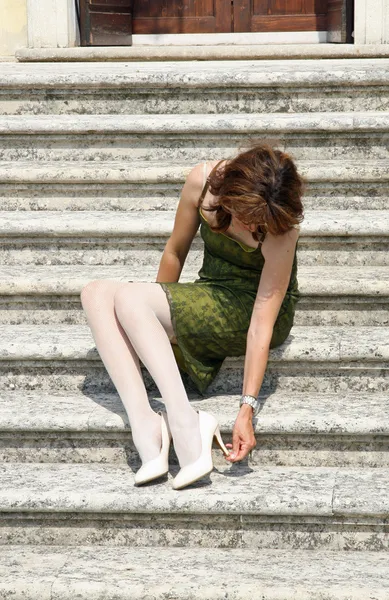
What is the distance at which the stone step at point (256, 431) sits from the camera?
2916 mm

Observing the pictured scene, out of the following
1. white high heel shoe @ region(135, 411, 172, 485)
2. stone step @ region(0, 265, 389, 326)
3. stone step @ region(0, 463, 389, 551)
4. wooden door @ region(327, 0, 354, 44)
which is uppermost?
wooden door @ region(327, 0, 354, 44)

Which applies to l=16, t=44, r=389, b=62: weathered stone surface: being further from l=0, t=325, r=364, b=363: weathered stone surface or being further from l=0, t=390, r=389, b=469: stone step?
l=0, t=390, r=389, b=469: stone step

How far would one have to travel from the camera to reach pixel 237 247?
10.1 ft

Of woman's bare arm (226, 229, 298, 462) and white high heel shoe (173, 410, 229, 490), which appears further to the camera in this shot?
woman's bare arm (226, 229, 298, 462)

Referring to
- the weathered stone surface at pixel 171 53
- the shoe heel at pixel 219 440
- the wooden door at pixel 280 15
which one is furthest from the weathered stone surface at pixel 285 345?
the wooden door at pixel 280 15

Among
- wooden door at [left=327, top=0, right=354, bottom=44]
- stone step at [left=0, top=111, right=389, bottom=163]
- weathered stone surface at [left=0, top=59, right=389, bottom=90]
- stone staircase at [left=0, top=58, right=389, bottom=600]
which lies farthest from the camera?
wooden door at [left=327, top=0, right=354, bottom=44]

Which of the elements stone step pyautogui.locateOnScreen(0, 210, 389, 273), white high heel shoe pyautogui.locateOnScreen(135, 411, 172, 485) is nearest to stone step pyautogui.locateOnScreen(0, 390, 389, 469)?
white high heel shoe pyautogui.locateOnScreen(135, 411, 172, 485)

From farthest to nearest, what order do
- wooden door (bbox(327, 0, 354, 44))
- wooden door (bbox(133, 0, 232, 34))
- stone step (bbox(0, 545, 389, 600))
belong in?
wooden door (bbox(133, 0, 232, 34)), wooden door (bbox(327, 0, 354, 44)), stone step (bbox(0, 545, 389, 600))

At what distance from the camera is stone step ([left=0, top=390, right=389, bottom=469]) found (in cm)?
292

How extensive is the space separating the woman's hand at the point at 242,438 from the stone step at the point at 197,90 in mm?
1963

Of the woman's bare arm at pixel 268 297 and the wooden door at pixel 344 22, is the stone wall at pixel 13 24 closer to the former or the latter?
the wooden door at pixel 344 22

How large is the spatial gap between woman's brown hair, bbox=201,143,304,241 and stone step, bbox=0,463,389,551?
2.39 ft

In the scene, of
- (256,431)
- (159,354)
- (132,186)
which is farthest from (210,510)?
(132,186)

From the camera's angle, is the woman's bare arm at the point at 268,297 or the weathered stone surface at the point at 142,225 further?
the weathered stone surface at the point at 142,225
